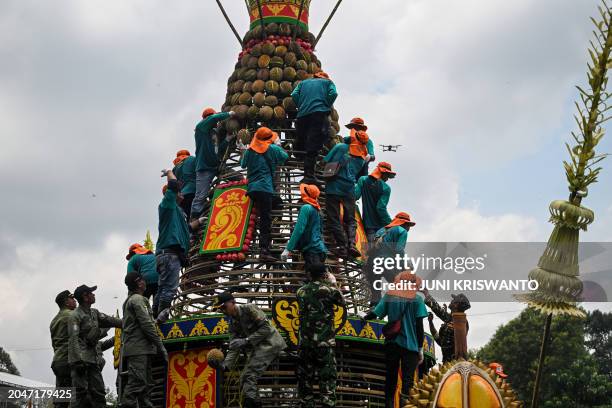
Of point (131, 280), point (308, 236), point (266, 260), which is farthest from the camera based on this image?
point (266, 260)

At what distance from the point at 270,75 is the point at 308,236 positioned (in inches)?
164

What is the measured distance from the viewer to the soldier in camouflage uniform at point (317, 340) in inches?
460

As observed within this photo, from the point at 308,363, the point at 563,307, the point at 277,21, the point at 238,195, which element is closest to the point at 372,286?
the point at 238,195

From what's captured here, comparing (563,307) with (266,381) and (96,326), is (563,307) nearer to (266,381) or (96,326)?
(96,326)

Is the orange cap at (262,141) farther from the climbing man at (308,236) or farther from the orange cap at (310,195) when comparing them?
the climbing man at (308,236)

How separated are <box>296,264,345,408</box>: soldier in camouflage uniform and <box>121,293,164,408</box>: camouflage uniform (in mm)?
1697

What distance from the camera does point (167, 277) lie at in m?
14.9

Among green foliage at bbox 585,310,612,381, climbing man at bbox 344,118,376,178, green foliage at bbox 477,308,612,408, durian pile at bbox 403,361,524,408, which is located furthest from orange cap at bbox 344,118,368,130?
green foliage at bbox 585,310,612,381

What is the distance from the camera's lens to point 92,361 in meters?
12.5

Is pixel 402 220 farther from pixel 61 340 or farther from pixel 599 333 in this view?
pixel 599 333

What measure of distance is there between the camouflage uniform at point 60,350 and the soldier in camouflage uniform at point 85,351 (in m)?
0.47

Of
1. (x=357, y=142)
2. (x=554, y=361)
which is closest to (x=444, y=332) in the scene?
(x=357, y=142)

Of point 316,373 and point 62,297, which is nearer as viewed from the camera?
point 316,373

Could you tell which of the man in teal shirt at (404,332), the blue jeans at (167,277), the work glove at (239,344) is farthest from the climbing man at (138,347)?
the man in teal shirt at (404,332)
